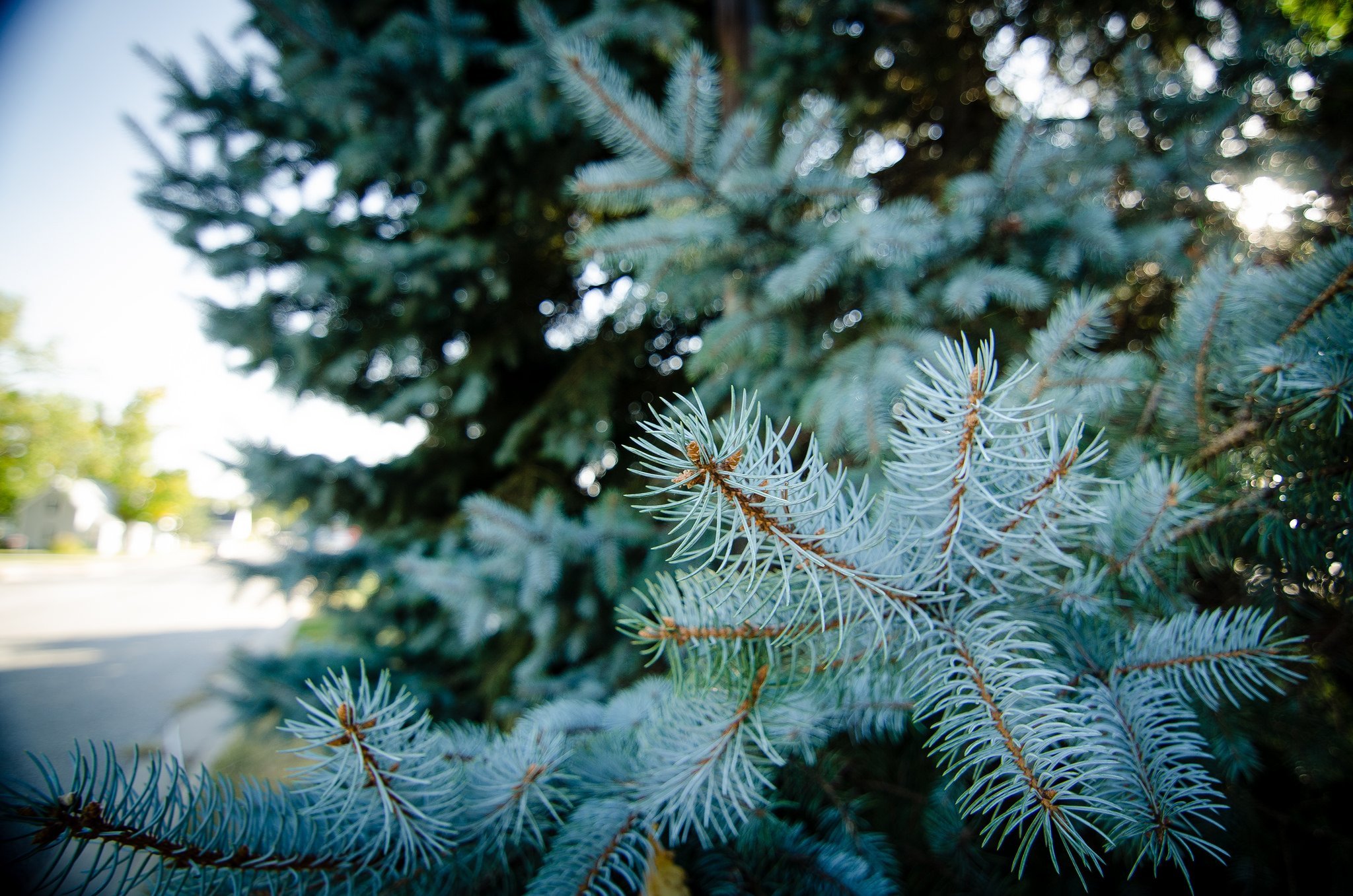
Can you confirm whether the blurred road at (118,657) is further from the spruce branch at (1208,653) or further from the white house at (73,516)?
the white house at (73,516)

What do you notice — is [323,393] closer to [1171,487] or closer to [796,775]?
[796,775]

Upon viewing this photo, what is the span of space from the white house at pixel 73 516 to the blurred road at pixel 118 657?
8.13 metres

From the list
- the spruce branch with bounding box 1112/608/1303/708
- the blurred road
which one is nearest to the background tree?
the blurred road

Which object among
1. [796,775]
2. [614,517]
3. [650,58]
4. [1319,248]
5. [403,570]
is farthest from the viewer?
[650,58]

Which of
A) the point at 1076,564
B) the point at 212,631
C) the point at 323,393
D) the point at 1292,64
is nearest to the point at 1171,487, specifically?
the point at 1076,564

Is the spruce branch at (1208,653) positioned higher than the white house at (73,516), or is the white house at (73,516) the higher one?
the spruce branch at (1208,653)

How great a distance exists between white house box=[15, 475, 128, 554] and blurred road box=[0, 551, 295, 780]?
813 cm

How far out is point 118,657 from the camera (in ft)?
20.5

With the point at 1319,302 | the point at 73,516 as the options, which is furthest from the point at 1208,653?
the point at 73,516

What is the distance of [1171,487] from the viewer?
0.60 m

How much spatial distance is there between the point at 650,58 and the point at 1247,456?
266cm

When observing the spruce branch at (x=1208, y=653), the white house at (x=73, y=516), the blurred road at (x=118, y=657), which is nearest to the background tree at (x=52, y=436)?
the white house at (x=73, y=516)

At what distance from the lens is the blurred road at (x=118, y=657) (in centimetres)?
377

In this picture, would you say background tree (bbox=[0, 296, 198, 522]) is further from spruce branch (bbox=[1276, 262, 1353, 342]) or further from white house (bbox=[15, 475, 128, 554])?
spruce branch (bbox=[1276, 262, 1353, 342])
